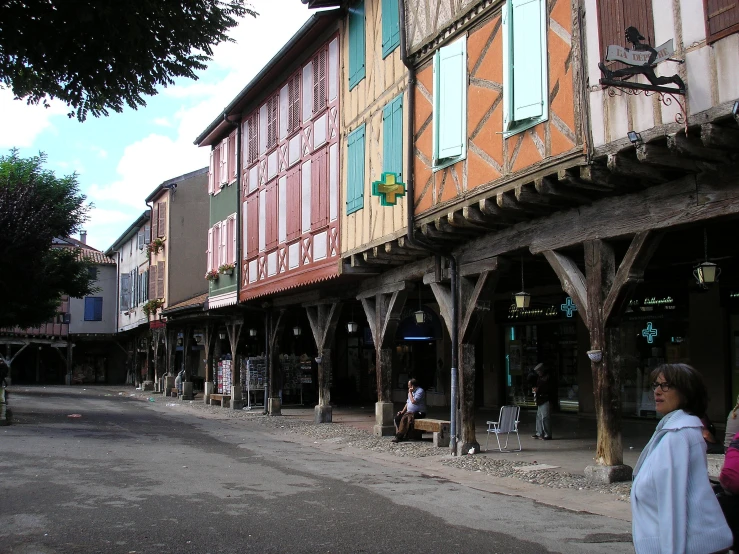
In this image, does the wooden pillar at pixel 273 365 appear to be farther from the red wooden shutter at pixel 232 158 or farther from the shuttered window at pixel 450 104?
the shuttered window at pixel 450 104

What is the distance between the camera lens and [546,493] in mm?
9234

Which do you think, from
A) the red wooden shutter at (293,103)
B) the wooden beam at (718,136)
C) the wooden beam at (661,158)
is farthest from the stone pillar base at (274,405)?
the wooden beam at (718,136)

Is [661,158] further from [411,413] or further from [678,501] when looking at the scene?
[411,413]

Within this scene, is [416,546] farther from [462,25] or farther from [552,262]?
[462,25]

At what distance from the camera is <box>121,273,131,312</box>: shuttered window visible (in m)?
47.4

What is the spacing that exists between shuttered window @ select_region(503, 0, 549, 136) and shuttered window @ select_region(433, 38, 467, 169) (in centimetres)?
121

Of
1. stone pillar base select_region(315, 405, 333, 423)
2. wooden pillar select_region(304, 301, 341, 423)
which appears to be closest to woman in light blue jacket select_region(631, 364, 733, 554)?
wooden pillar select_region(304, 301, 341, 423)

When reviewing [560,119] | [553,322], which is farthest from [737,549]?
[553,322]

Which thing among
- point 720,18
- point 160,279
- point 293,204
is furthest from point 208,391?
point 720,18

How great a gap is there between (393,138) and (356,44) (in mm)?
3055

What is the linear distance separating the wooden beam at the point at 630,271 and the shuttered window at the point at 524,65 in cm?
195

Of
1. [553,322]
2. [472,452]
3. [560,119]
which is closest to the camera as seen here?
[560,119]

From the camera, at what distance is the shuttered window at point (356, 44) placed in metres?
15.6

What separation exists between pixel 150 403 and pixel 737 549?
28.5 metres
